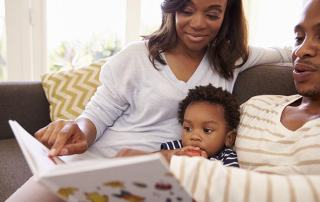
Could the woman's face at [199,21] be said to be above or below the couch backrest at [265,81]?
above

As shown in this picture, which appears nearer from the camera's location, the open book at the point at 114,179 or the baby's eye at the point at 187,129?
the open book at the point at 114,179

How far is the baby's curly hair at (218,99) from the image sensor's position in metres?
1.06

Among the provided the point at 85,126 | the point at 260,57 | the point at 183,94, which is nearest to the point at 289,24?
the point at 260,57

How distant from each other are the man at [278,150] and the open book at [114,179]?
0.09 m

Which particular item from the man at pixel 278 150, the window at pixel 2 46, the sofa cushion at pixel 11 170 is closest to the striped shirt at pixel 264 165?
the man at pixel 278 150

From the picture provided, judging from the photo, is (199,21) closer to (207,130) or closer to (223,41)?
(223,41)

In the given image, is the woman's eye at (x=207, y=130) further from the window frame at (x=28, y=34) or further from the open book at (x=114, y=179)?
the window frame at (x=28, y=34)

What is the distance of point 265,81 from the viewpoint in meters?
1.30

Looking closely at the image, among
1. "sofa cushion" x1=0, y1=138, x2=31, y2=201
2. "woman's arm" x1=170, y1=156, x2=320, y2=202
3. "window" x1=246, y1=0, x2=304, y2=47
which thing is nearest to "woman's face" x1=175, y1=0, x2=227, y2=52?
"woman's arm" x1=170, y1=156, x2=320, y2=202

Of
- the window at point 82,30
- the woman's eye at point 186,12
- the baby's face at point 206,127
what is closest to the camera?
the baby's face at point 206,127

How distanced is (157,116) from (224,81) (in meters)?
0.28

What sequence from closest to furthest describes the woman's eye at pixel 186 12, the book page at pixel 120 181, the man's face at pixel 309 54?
the book page at pixel 120 181 → the man's face at pixel 309 54 → the woman's eye at pixel 186 12

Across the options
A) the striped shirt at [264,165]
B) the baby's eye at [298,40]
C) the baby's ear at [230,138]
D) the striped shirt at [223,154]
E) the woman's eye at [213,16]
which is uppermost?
the woman's eye at [213,16]

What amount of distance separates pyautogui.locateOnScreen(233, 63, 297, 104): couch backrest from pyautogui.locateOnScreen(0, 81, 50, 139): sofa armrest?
3.12ft
